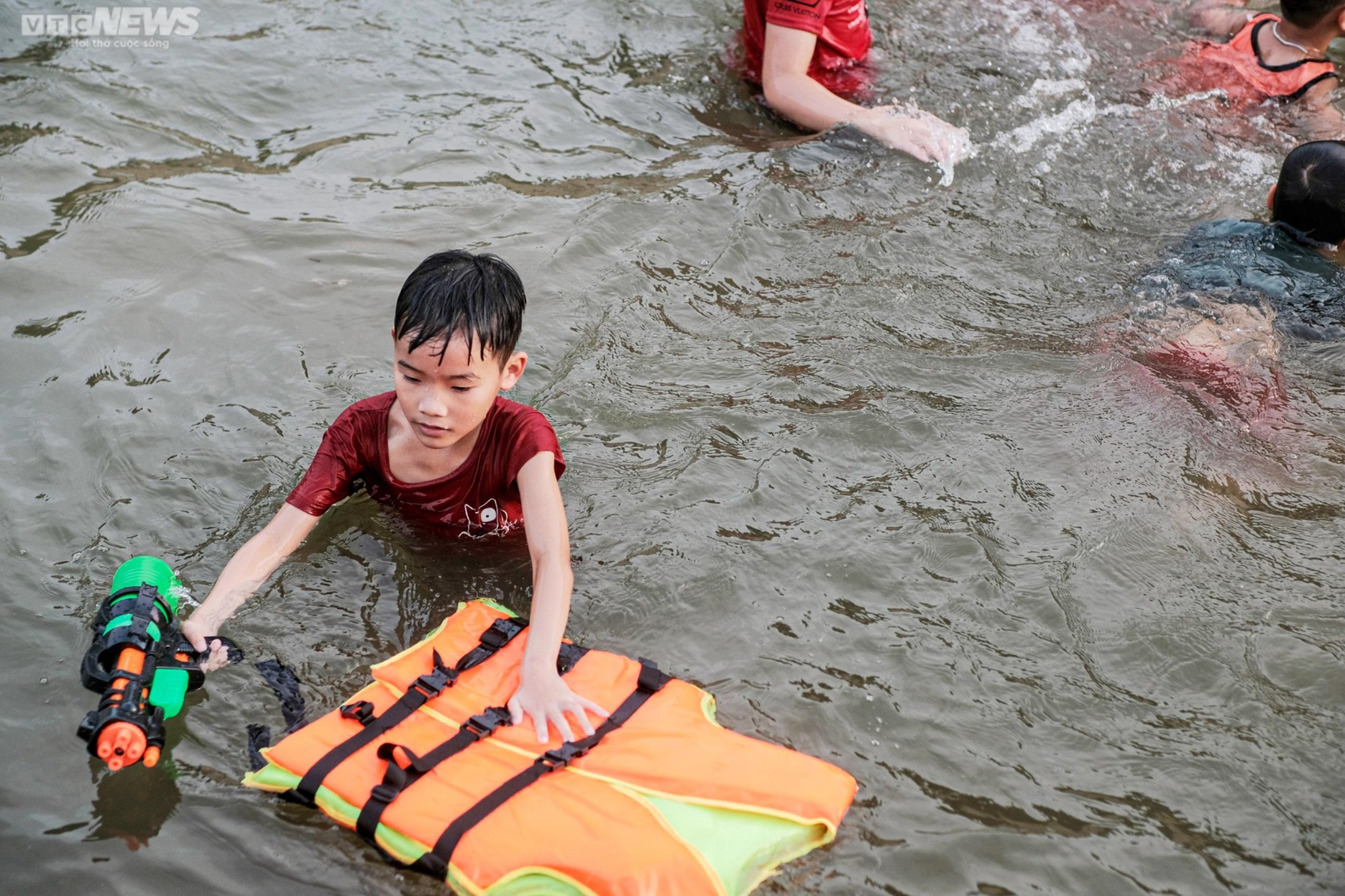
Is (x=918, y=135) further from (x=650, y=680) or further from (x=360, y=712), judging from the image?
(x=360, y=712)

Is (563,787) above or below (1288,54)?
below

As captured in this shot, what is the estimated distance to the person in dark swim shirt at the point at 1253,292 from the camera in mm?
4410

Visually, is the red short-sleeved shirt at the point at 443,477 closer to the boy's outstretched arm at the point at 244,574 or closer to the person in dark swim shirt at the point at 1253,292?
the boy's outstretched arm at the point at 244,574

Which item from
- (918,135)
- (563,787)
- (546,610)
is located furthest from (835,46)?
(563,787)

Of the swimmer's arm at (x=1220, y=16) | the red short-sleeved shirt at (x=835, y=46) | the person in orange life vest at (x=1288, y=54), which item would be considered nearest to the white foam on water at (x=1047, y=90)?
the person in orange life vest at (x=1288, y=54)

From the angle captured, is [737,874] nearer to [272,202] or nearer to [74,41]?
[272,202]

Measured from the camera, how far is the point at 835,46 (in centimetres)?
609

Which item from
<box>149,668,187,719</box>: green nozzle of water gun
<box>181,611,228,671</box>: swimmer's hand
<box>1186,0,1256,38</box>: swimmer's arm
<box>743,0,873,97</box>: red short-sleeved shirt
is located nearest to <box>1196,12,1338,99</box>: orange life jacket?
<box>1186,0,1256,38</box>: swimmer's arm

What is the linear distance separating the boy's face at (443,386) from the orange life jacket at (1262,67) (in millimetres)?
4980

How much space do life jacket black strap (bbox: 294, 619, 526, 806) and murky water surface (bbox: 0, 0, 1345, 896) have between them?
0.22 metres

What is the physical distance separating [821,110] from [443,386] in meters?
3.34

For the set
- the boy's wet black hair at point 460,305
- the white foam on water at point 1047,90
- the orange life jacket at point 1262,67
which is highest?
the orange life jacket at point 1262,67

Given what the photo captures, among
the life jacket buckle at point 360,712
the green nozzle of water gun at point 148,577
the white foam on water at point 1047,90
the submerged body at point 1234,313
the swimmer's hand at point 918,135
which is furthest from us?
the white foam on water at point 1047,90

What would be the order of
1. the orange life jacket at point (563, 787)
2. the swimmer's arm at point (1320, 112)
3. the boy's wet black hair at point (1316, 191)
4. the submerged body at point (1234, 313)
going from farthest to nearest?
the swimmer's arm at point (1320, 112)
the boy's wet black hair at point (1316, 191)
the submerged body at point (1234, 313)
the orange life jacket at point (563, 787)
